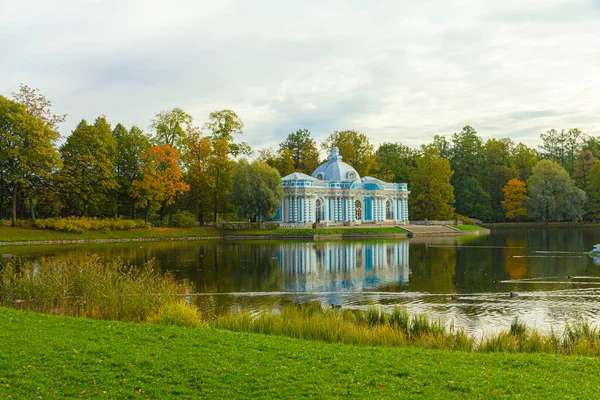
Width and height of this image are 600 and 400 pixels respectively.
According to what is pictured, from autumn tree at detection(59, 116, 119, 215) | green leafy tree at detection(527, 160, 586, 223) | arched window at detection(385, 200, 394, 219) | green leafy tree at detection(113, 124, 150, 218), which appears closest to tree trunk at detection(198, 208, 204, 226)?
green leafy tree at detection(113, 124, 150, 218)

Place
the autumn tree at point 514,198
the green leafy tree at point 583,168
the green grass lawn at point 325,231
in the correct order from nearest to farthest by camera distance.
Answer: the green grass lawn at point 325,231, the autumn tree at point 514,198, the green leafy tree at point 583,168

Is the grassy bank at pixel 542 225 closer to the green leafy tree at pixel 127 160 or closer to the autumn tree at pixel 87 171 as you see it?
the green leafy tree at pixel 127 160

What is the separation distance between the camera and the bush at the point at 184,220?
193ft

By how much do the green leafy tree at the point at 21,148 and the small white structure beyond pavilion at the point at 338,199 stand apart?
2691 cm

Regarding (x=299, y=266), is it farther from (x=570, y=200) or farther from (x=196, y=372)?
(x=570, y=200)

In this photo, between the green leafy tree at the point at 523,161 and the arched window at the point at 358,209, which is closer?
the arched window at the point at 358,209

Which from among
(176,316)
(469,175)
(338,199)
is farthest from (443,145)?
(176,316)

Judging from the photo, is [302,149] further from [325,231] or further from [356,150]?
[325,231]

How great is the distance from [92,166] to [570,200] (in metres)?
63.4

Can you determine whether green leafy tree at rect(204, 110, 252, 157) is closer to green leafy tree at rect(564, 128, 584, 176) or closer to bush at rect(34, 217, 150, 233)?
bush at rect(34, 217, 150, 233)

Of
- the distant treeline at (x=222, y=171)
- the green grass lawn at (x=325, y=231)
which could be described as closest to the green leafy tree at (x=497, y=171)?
the distant treeline at (x=222, y=171)

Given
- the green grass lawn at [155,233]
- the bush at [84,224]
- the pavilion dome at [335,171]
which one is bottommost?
the green grass lawn at [155,233]

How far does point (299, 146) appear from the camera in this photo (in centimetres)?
8669

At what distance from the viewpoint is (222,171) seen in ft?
207
